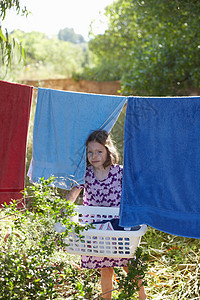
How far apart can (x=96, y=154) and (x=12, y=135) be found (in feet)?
2.07

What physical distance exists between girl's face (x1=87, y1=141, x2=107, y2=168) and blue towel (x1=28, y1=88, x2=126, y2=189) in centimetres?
10

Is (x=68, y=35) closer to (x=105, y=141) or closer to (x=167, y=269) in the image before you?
(x=167, y=269)

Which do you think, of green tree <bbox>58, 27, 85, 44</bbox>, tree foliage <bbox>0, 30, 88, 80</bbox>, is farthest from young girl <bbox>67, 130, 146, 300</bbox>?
green tree <bbox>58, 27, 85, 44</bbox>

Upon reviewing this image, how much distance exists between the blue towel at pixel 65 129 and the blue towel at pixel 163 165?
39 cm

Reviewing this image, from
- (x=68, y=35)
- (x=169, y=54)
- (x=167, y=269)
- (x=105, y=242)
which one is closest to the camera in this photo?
(x=105, y=242)

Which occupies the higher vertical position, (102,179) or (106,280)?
(102,179)

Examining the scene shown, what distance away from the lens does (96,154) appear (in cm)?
247

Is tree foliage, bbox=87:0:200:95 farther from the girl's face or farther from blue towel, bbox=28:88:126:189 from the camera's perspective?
the girl's face

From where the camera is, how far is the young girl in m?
2.45

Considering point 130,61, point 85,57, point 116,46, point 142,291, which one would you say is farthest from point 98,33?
point 142,291

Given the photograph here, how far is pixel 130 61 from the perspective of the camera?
8930 millimetres

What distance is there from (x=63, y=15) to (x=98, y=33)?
5.16 feet

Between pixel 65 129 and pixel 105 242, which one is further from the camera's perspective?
pixel 65 129

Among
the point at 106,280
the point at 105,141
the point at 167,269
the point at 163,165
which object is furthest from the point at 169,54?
the point at 106,280
